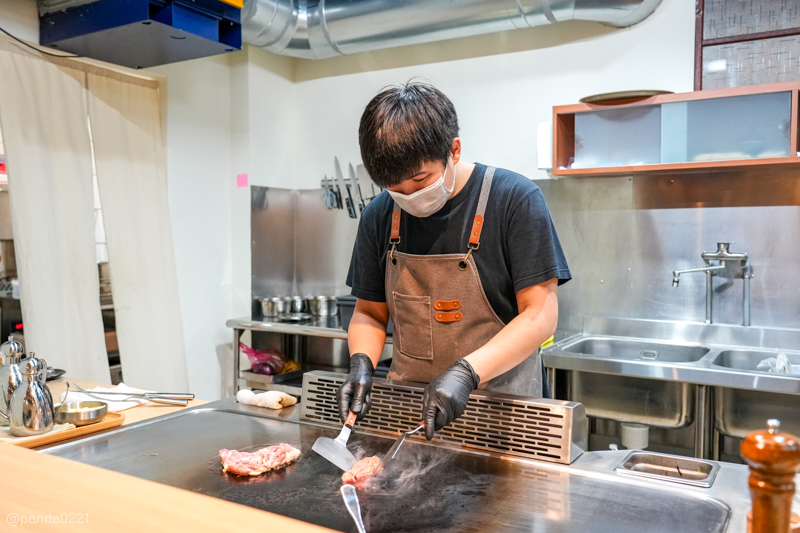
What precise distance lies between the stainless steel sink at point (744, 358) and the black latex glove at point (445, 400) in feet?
6.44

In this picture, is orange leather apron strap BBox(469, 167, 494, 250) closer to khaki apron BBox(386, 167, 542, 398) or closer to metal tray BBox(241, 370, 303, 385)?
khaki apron BBox(386, 167, 542, 398)

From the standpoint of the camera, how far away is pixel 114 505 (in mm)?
890

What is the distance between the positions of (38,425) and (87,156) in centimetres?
199

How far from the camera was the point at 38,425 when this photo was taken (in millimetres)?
1624

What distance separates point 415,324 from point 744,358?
6.47 ft

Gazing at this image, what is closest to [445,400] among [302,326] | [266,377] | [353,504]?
[353,504]

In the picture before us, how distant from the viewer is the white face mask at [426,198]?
5.38 ft

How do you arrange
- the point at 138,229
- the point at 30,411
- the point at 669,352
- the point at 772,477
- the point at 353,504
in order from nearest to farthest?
1. the point at 772,477
2. the point at 353,504
3. the point at 30,411
4. the point at 669,352
5. the point at 138,229

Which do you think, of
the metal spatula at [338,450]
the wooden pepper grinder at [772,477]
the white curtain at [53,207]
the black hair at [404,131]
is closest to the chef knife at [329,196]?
the white curtain at [53,207]

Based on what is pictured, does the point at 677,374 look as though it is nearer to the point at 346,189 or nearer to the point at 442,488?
the point at 442,488

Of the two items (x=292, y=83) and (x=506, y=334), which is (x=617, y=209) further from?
(x=292, y=83)

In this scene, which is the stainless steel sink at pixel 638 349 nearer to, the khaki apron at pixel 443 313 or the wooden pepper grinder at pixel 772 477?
the khaki apron at pixel 443 313

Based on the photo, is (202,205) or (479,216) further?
(202,205)

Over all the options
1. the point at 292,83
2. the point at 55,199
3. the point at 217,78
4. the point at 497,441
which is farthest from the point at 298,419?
the point at 292,83
